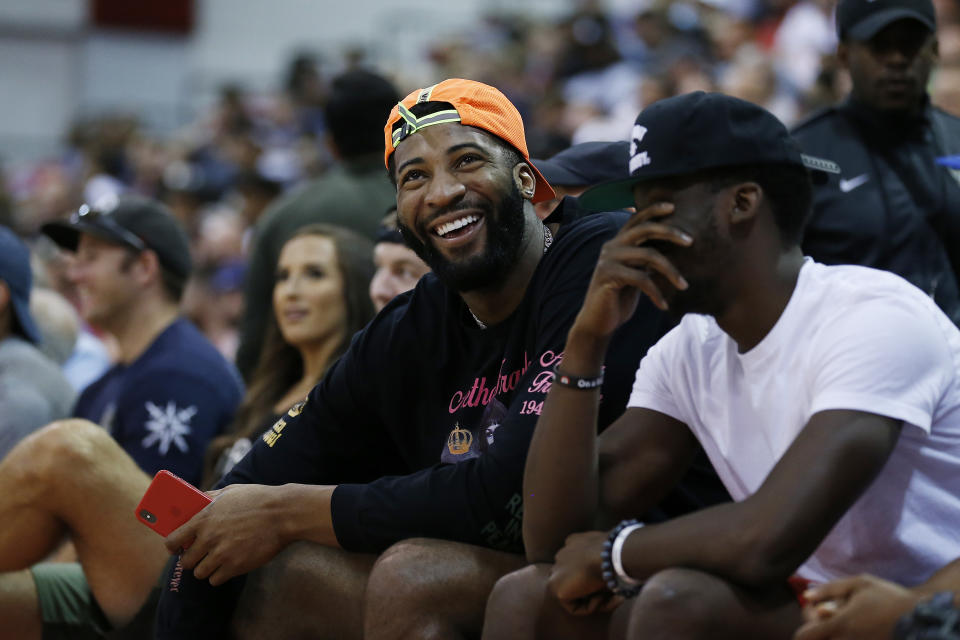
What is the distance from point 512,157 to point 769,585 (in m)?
1.42

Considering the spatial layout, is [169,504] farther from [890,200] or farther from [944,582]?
[890,200]

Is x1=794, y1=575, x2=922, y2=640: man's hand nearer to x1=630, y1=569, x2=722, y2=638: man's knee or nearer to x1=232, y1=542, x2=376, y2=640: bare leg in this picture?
x1=630, y1=569, x2=722, y2=638: man's knee

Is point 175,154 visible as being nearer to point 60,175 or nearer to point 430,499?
point 60,175

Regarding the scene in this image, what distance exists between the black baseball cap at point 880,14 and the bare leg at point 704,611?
8.03 feet

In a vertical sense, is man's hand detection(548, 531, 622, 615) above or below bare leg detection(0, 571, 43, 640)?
above

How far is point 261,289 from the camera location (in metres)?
6.05

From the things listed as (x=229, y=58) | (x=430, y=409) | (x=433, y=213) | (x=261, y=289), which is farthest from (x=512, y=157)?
(x=229, y=58)

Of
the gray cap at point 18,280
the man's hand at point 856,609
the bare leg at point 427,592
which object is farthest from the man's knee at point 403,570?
the gray cap at point 18,280

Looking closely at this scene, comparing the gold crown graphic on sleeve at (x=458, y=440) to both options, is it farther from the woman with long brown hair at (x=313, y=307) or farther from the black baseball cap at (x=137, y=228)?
the black baseball cap at (x=137, y=228)

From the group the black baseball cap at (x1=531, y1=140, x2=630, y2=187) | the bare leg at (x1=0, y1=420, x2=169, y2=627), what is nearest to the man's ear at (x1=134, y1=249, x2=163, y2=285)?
the bare leg at (x1=0, y1=420, x2=169, y2=627)

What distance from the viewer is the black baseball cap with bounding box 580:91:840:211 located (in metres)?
2.57

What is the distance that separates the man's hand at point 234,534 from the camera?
126 inches

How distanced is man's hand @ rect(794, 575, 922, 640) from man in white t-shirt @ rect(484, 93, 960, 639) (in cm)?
12

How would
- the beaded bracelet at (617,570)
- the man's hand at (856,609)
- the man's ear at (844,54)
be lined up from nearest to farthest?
the man's hand at (856,609), the beaded bracelet at (617,570), the man's ear at (844,54)
